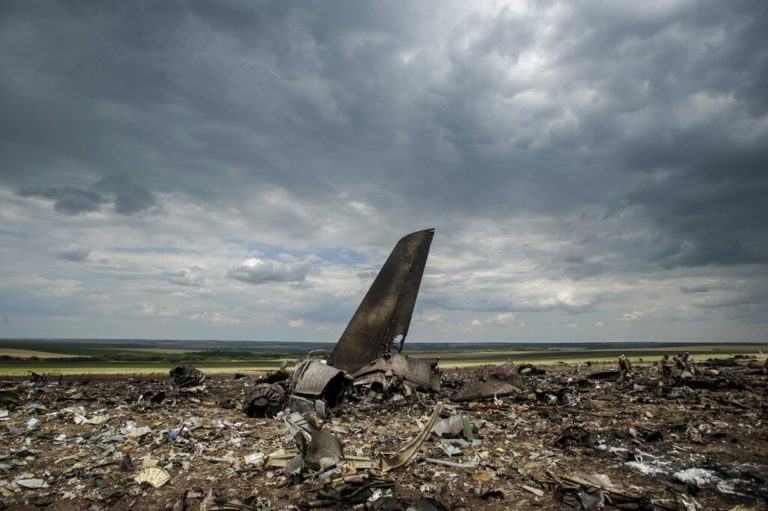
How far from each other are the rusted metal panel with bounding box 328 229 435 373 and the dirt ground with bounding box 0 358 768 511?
2367 millimetres

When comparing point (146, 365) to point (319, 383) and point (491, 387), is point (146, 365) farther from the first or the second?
point (491, 387)

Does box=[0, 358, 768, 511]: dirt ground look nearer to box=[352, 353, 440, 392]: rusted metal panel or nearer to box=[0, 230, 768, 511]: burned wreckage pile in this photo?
box=[0, 230, 768, 511]: burned wreckage pile

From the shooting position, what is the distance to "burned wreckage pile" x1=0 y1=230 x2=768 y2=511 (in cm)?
579

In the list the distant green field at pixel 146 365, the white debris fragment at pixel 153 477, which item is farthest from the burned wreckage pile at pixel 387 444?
the distant green field at pixel 146 365

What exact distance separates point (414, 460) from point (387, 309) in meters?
8.44

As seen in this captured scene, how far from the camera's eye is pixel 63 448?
7922 millimetres

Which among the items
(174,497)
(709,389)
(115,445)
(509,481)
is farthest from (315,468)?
(709,389)

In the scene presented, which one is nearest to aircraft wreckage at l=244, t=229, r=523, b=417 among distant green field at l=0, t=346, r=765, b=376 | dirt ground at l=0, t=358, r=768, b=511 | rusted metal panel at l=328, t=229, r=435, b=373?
rusted metal panel at l=328, t=229, r=435, b=373

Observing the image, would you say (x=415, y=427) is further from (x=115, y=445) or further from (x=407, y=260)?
(x=407, y=260)

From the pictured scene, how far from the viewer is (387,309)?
1525 centimetres

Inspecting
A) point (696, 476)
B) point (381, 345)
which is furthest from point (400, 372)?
point (696, 476)

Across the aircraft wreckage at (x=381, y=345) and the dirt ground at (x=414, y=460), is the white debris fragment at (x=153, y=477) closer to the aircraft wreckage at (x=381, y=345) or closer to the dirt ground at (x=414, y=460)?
the dirt ground at (x=414, y=460)

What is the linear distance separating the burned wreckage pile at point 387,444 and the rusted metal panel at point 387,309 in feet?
0.40

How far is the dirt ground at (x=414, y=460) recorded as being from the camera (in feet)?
18.7
